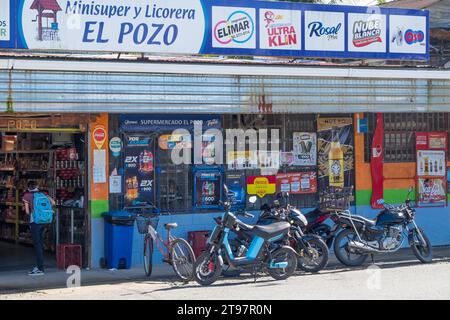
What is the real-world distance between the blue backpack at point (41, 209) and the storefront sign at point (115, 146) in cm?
158

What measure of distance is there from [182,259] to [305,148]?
4810 mm

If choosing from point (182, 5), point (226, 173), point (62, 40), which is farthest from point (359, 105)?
point (62, 40)

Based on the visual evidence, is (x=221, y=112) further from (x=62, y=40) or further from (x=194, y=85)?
(x=62, y=40)

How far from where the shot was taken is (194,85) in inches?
577

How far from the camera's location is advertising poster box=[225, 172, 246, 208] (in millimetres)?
16411

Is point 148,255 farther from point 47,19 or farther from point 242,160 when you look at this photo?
point 47,19

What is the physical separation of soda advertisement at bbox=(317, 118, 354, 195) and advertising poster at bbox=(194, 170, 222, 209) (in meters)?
2.31

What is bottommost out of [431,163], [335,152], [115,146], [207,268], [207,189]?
[207,268]

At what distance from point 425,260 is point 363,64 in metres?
4.34

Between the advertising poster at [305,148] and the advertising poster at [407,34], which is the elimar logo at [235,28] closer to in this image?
the advertising poster at [305,148]

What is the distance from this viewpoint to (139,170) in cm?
1553

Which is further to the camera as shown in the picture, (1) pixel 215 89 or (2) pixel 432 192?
(2) pixel 432 192

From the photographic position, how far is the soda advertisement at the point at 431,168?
18266mm

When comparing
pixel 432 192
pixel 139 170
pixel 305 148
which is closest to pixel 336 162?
pixel 305 148
